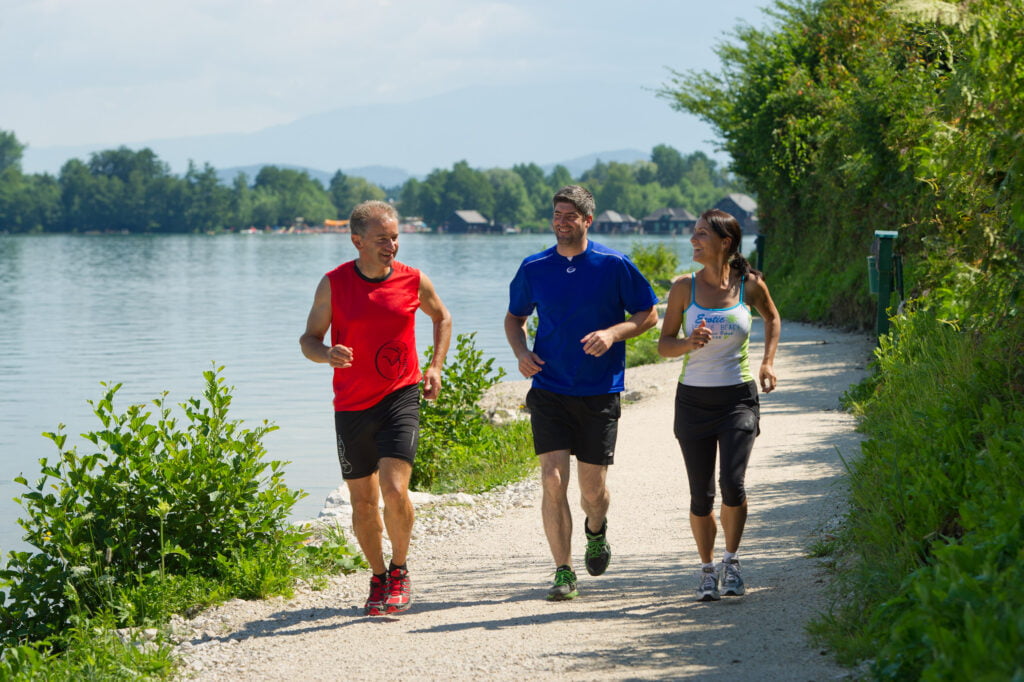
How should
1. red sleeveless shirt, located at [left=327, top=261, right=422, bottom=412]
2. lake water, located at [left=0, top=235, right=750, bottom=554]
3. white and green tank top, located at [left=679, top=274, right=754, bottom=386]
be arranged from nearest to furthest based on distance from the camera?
1. white and green tank top, located at [left=679, top=274, right=754, bottom=386]
2. red sleeveless shirt, located at [left=327, top=261, right=422, bottom=412]
3. lake water, located at [left=0, top=235, right=750, bottom=554]

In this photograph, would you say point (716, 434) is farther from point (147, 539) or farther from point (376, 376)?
point (147, 539)

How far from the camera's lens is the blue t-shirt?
6.37 m

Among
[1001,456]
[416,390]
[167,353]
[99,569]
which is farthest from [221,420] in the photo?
[167,353]

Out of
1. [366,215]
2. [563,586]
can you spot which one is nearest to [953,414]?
[563,586]

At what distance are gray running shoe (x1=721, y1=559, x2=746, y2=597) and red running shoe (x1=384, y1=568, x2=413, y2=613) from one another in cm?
174

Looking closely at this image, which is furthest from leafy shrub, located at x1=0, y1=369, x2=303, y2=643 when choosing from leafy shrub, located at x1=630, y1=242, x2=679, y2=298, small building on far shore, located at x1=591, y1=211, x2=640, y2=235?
small building on far shore, located at x1=591, y1=211, x2=640, y2=235

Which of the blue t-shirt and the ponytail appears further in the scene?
the blue t-shirt

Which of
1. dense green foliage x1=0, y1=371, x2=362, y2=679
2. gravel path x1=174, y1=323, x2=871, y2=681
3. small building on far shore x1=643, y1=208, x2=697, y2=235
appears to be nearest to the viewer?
gravel path x1=174, y1=323, x2=871, y2=681

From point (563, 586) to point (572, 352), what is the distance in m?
1.28

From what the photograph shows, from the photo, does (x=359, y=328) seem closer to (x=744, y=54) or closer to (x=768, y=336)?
(x=768, y=336)

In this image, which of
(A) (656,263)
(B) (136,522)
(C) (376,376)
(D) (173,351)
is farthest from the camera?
(A) (656,263)

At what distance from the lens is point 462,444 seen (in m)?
11.8

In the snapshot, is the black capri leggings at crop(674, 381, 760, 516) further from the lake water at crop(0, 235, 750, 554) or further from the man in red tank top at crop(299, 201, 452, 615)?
the lake water at crop(0, 235, 750, 554)

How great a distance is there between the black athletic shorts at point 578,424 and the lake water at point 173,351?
12.5 feet
